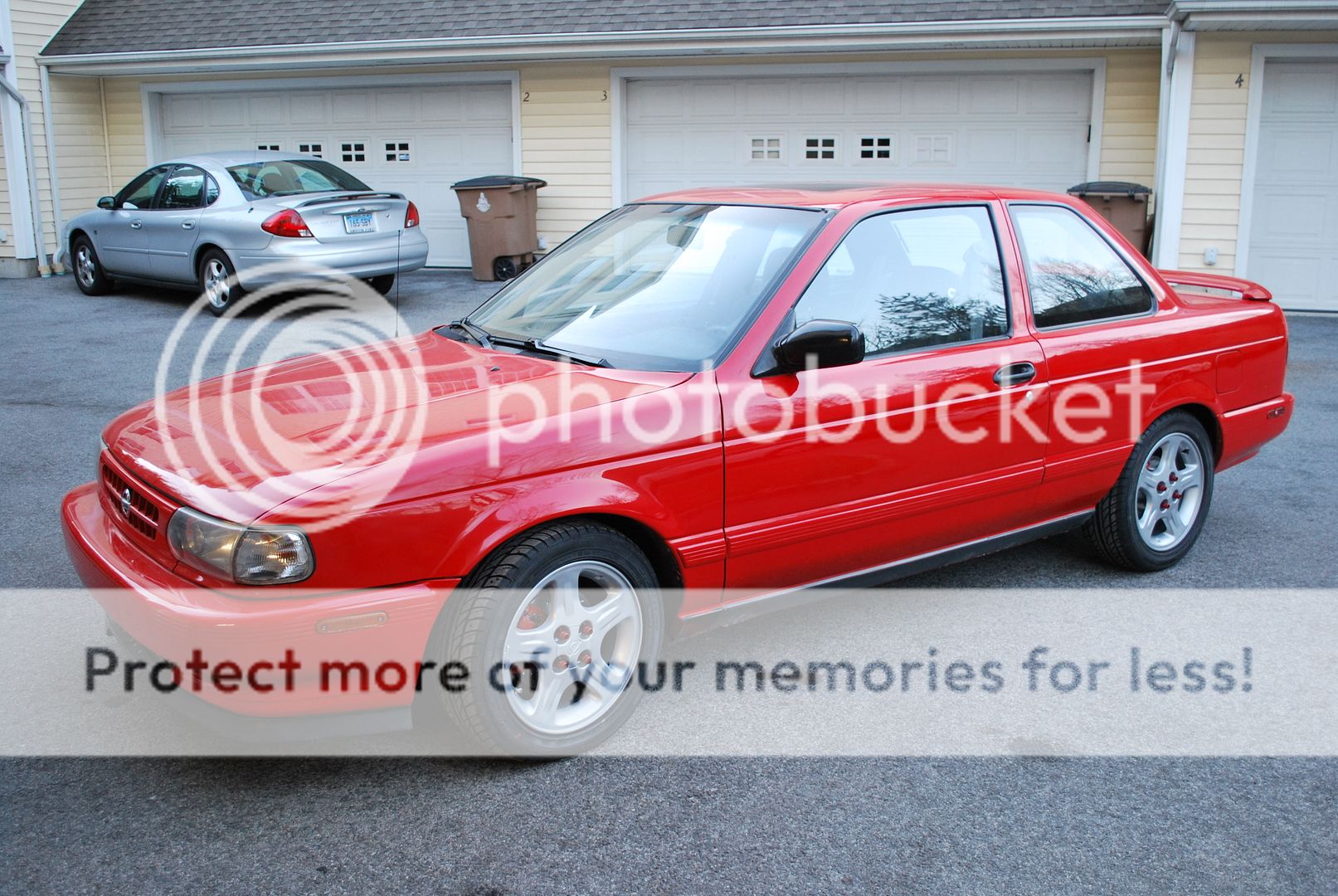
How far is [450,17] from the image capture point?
46.2 feet

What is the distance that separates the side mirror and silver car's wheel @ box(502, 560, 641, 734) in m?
0.85

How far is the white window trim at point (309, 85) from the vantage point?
46.3ft

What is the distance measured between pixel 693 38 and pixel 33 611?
9.91m

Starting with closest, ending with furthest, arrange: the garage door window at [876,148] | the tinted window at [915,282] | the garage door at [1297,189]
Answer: the tinted window at [915,282] < the garage door at [1297,189] < the garage door window at [876,148]

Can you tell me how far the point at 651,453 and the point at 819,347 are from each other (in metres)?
0.62

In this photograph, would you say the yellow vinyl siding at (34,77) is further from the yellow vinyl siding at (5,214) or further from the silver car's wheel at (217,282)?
the silver car's wheel at (217,282)

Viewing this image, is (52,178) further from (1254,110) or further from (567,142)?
(1254,110)

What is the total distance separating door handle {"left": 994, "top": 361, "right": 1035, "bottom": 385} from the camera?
13.8ft

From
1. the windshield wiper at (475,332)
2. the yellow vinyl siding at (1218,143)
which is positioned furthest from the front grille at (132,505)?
the yellow vinyl siding at (1218,143)

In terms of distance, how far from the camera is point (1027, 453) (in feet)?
14.2

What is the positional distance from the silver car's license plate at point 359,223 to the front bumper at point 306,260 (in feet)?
0.39

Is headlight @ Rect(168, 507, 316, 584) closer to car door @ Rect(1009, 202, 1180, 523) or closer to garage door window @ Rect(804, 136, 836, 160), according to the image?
car door @ Rect(1009, 202, 1180, 523)

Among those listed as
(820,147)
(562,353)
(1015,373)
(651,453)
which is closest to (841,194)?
(1015,373)

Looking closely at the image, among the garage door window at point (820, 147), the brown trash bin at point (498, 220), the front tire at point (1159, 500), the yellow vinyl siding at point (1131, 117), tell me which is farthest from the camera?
the brown trash bin at point (498, 220)
